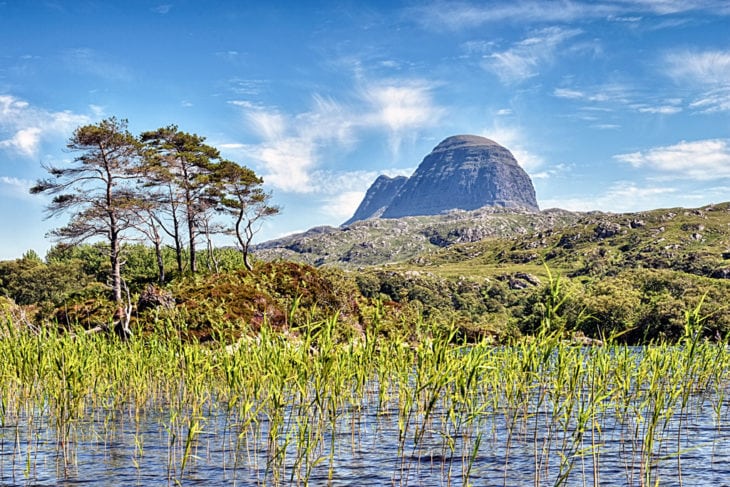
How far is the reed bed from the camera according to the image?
11.6 meters

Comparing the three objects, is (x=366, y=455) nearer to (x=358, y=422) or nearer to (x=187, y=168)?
(x=358, y=422)

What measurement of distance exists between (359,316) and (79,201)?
27.5 metres

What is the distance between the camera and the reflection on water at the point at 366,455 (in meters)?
13.1

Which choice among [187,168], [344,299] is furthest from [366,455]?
[187,168]

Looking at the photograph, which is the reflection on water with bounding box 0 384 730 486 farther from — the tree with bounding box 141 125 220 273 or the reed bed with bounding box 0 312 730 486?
the tree with bounding box 141 125 220 273

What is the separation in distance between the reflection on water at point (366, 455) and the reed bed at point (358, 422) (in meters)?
0.07

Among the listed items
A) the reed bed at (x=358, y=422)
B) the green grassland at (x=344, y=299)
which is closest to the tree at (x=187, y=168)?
the green grassland at (x=344, y=299)

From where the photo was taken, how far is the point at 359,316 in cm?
4706

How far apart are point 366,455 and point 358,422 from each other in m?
3.65

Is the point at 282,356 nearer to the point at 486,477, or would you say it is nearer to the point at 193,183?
the point at 486,477

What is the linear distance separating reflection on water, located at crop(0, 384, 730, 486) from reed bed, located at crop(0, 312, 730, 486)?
65mm

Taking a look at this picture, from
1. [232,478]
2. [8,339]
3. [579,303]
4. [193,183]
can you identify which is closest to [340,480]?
[232,478]

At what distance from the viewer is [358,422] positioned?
63.1 ft

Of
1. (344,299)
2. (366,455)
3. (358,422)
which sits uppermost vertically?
(344,299)
